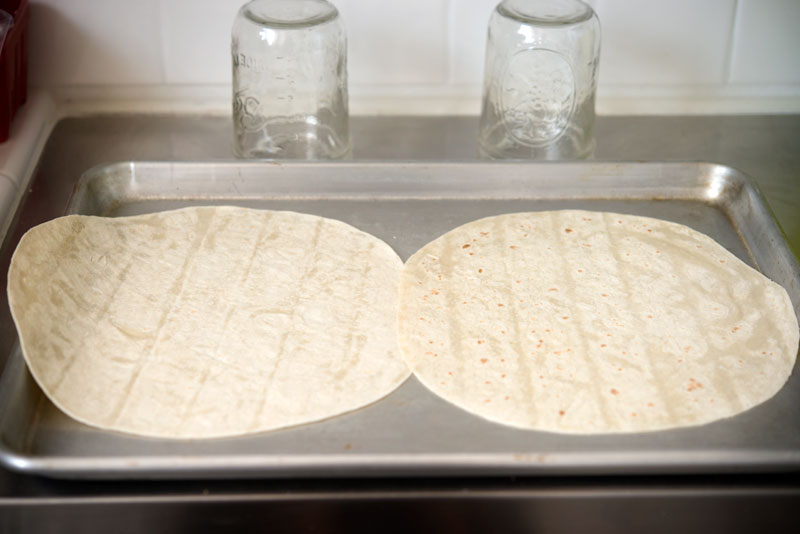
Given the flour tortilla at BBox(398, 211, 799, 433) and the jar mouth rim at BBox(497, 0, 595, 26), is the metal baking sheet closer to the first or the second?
the flour tortilla at BBox(398, 211, 799, 433)

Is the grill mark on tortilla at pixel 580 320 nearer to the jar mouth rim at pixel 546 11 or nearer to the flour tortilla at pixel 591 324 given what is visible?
the flour tortilla at pixel 591 324

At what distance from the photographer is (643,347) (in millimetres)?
1069

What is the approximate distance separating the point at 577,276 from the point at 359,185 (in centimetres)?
37

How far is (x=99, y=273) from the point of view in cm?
117

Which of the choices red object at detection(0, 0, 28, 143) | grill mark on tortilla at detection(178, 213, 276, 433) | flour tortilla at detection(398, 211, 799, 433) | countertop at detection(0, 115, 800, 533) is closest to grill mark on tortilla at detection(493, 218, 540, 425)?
flour tortilla at detection(398, 211, 799, 433)

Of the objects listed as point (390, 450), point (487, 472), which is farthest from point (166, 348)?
point (487, 472)

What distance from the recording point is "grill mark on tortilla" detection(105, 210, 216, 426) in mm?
963

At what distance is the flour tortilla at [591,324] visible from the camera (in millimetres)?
986

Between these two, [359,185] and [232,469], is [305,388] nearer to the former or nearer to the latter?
[232,469]

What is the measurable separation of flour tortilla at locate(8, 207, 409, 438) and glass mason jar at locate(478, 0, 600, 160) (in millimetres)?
331

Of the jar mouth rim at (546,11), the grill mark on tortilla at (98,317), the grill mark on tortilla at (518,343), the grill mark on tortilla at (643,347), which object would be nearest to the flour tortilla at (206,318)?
the grill mark on tortilla at (98,317)

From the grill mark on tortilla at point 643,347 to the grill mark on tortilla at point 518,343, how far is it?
118 millimetres

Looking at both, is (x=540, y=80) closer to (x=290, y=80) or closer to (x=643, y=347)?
(x=290, y=80)

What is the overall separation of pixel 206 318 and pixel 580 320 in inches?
18.5
